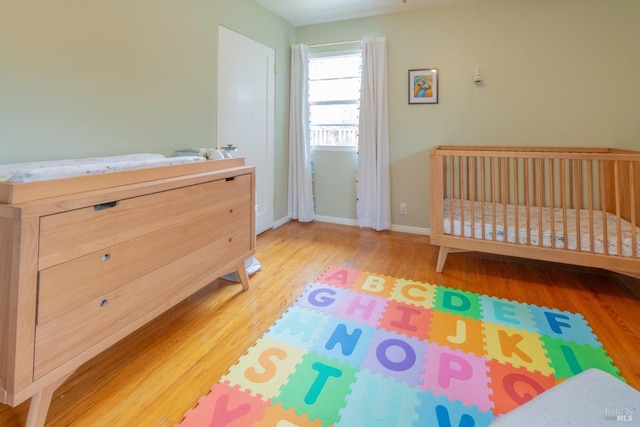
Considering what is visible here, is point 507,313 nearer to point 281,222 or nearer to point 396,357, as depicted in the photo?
point 396,357

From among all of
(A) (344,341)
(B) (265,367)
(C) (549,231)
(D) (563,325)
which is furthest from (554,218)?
(B) (265,367)

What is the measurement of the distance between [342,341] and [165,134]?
1.75 m

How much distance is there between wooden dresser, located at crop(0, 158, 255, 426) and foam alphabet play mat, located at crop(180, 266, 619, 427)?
1.51 ft

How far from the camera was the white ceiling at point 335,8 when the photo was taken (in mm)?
3145

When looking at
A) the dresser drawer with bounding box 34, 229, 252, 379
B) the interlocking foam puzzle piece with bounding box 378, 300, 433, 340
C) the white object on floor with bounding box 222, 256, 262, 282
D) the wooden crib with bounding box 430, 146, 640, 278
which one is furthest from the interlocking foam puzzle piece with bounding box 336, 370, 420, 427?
the wooden crib with bounding box 430, 146, 640, 278

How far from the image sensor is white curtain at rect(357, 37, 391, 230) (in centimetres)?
343

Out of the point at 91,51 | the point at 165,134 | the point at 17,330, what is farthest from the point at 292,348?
the point at 91,51

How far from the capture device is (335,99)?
373cm

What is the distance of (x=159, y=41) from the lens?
2.17 metres

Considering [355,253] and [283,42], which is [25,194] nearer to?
[355,253]

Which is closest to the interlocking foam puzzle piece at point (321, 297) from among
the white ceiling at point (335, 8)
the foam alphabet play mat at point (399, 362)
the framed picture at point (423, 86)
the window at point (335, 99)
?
the foam alphabet play mat at point (399, 362)

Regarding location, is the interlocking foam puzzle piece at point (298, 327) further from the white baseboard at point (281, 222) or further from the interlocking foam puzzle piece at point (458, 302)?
the white baseboard at point (281, 222)

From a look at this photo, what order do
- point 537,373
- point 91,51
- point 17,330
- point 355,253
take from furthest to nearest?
1. point 355,253
2. point 91,51
3. point 537,373
4. point 17,330

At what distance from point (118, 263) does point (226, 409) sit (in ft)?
2.22
